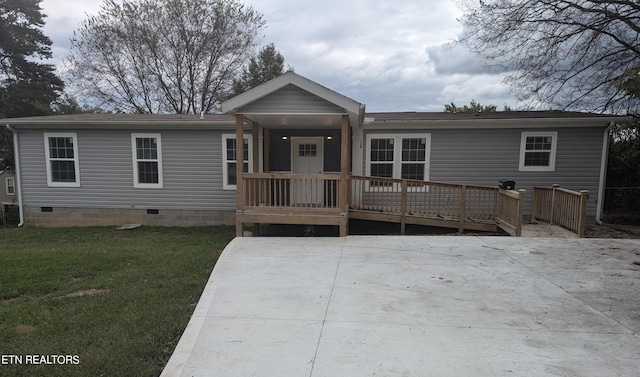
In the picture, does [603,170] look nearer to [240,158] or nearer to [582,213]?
[582,213]

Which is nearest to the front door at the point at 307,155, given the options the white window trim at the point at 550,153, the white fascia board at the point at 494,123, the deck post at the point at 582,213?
the white fascia board at the point at 494,123

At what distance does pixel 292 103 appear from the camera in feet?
23.0

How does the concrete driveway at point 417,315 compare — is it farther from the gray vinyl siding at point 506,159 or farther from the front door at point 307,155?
the front door at point 307,155

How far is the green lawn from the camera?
276 cm

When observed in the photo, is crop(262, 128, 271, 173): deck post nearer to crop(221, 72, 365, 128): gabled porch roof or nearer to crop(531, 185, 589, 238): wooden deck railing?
A: crop(221, 72, 365, 128): gabled porch roof

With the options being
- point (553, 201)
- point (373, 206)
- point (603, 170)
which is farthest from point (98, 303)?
point (603, 170)

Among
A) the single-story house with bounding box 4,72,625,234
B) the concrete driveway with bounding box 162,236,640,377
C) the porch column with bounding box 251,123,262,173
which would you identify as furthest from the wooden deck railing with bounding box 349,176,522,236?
the porch column with bounding box 251,123,262,173

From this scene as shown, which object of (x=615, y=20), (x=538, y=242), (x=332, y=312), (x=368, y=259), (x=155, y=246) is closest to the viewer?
(x=332, y=312)

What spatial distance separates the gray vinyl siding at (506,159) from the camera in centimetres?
904

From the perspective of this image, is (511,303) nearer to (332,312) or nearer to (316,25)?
(332,312)

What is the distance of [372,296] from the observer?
4.04 m

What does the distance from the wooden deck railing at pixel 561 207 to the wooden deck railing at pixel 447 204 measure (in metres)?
1.13

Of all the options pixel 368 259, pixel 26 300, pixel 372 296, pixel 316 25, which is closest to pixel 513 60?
pixel 316 25

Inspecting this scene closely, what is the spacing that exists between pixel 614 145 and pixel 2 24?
95.8ft
